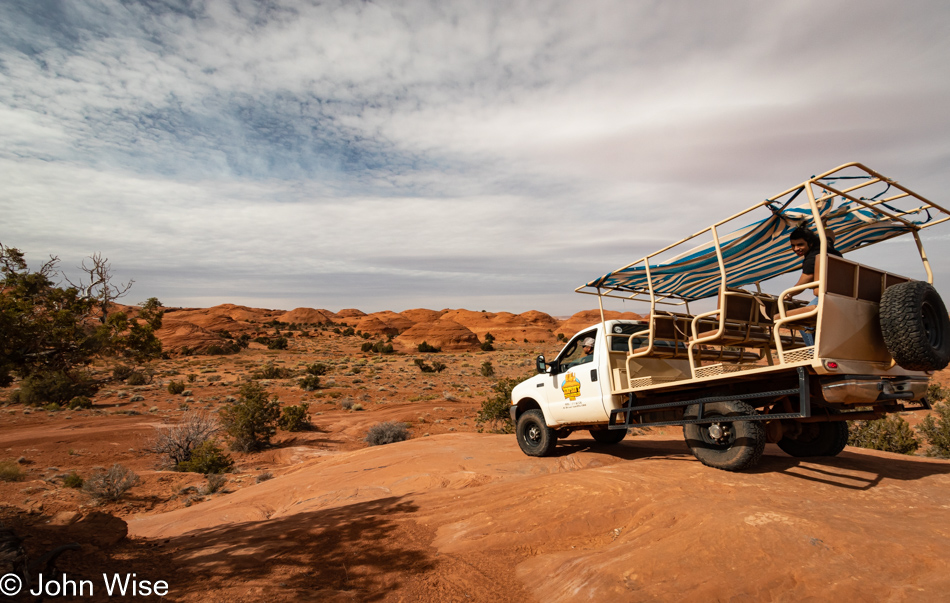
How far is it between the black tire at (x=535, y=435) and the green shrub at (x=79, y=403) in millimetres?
24923

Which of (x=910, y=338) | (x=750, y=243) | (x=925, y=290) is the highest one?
(x=750, y=243)

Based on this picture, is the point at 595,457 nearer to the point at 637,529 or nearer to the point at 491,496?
the point at 491,496

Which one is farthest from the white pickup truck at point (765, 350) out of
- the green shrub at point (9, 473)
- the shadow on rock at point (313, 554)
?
the green shrub at point (9, 473)

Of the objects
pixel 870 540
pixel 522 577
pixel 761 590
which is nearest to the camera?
pixel 761 590

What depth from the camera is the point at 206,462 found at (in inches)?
513

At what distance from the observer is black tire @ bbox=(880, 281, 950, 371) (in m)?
5.00

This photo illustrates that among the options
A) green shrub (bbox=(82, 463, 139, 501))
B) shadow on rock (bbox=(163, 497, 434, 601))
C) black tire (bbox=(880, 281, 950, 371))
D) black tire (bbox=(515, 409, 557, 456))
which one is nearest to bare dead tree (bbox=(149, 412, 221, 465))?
green shrub (bbox=(82, 463, 139, 501))

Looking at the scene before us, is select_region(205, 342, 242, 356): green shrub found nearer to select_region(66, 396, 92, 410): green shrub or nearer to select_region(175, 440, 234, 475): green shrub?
select_region(66, 396, 92, 410): green shrub

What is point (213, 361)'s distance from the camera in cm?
4188

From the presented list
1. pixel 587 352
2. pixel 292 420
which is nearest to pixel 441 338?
pixel 292 420

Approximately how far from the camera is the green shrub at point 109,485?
10000 mm

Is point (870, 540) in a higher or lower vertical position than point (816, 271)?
lower

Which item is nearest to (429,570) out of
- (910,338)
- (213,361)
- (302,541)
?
(302,541)

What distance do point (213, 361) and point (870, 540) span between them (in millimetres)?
46871
